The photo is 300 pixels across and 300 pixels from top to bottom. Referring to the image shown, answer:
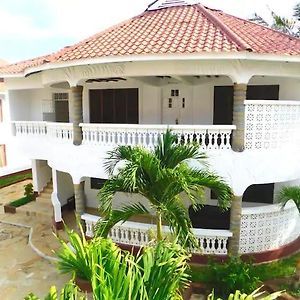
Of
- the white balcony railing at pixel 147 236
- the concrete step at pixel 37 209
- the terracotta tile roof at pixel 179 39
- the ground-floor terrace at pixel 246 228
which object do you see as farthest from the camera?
the concrete step at pixel 37 209

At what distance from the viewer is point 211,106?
427 inches

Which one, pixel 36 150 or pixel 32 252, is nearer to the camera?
pixel 32 252

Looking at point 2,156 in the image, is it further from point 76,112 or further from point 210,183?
point 210,183


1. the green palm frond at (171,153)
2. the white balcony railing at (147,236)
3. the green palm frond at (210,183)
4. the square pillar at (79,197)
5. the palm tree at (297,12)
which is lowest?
the white balcony railing at (147,236)

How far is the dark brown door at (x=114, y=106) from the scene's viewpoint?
11.8m

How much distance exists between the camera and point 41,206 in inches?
561

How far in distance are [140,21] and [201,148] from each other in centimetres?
566

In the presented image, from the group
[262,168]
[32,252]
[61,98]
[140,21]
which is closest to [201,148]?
[262,168]

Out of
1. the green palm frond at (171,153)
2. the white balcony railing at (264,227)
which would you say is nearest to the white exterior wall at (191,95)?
the white balcony railing at (264,227)

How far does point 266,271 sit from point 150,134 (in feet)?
16.1

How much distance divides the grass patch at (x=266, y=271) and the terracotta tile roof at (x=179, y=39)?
564 cm

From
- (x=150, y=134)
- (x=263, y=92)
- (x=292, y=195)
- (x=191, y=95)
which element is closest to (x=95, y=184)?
(x=191, y=95)

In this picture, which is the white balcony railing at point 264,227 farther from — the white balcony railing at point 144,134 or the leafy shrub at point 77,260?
the leafy shrub at point 77,260

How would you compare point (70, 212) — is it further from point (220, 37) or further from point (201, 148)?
point (220, 37)
